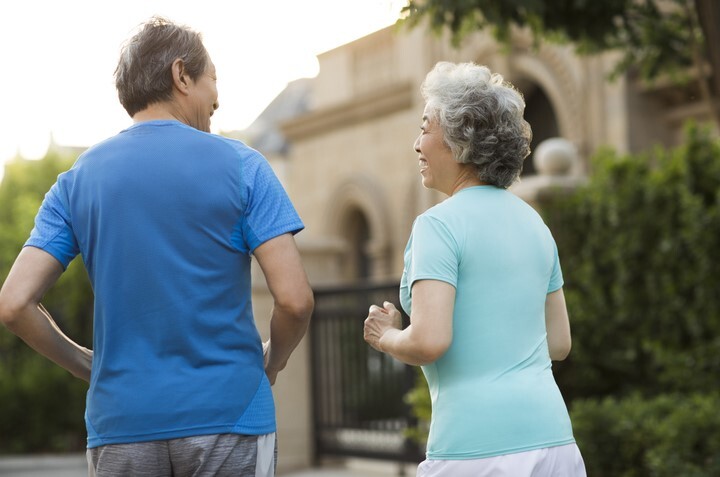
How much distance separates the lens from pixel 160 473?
8.72ft

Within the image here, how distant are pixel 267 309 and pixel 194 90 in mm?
8591

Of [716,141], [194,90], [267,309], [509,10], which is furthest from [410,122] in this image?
[194,90]

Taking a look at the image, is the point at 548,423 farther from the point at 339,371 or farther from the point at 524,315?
the point at 339,371

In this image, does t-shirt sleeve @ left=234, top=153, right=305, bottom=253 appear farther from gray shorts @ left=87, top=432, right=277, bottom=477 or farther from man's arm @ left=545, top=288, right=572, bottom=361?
man's arm @ left=545, top=288, right=572, bottom=361

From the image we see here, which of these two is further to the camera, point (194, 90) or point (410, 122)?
point (410, 122)

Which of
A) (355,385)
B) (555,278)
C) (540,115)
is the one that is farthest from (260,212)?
(540,115)

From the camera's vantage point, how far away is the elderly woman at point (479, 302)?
108 inches

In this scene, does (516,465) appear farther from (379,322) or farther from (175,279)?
(175,279)

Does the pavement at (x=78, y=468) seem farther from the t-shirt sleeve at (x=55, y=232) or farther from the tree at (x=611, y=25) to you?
the t-shirt sleeve at (x=55, y=232)

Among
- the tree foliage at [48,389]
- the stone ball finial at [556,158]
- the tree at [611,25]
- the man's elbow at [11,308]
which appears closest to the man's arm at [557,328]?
the man's elbow at [11,308]

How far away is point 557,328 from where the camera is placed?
3.13 metres

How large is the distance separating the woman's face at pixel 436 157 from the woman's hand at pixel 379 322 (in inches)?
14.1

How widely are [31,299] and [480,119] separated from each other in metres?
1.25

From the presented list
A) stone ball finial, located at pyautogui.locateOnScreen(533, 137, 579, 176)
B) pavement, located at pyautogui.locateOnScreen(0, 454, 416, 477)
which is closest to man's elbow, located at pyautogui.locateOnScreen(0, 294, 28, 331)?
stone ball finial, located at pyautogui.locateOnScreen(533, 137, 579, 176)
